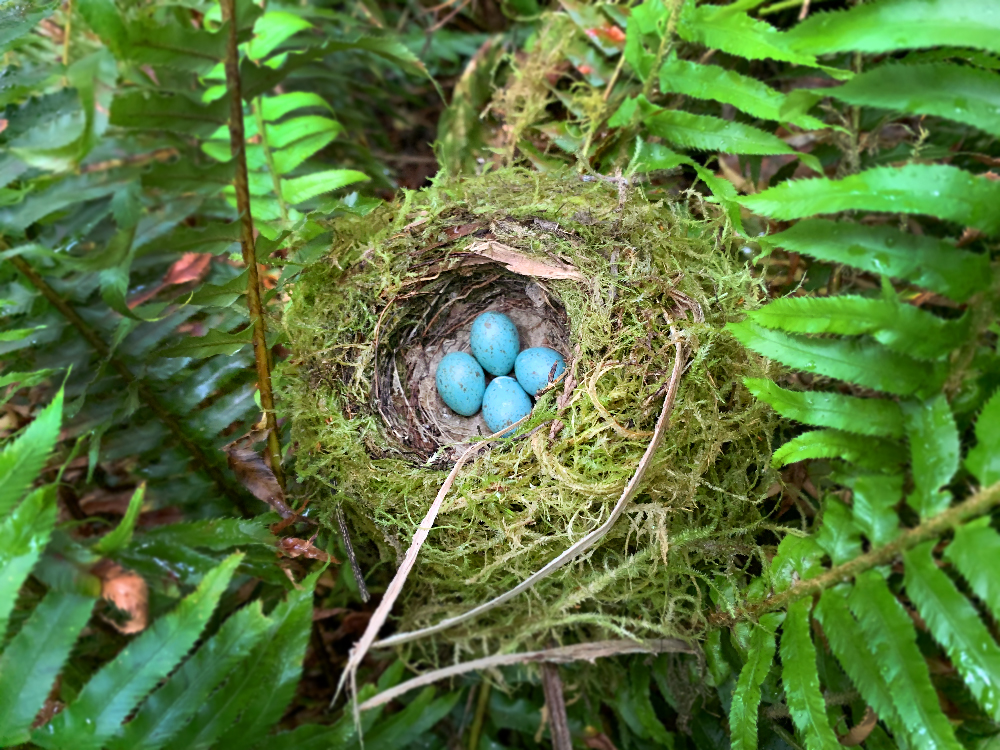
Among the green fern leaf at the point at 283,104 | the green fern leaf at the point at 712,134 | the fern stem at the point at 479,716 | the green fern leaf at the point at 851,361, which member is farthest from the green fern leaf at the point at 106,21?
the fern stem at the point at 479,716

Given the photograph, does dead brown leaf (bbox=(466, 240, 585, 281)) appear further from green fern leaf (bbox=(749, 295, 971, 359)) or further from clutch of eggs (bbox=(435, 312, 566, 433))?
green fern leaf (bbox=(749, 295, 971, 359))

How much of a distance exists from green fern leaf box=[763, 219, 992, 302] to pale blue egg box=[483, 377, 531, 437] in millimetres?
1025

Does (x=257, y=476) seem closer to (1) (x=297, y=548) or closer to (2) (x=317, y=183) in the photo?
(1) (x=297, y=548)

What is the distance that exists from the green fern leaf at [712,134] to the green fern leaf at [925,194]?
16.3 inches

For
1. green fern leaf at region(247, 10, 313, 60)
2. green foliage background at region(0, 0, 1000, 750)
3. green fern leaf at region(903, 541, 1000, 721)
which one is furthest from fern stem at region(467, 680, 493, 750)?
green fern leaf at region(247, 10, 313, 60)

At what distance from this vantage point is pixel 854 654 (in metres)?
1.08

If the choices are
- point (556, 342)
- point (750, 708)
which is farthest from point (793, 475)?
point (556, 342)

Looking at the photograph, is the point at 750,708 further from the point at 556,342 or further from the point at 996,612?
the point at 556,342

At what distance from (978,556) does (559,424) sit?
0.82 m

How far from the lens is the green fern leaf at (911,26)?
96cm

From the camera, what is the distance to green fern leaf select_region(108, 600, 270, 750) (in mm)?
1064

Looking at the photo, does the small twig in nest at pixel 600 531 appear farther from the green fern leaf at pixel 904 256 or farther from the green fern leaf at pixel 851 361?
the green fern leaf at pixel 904 256

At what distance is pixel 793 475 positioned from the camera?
1.46 metres

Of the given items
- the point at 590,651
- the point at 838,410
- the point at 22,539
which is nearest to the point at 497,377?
the point at 590,651
